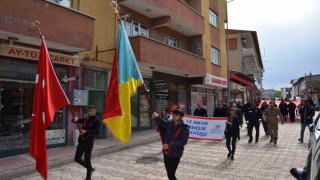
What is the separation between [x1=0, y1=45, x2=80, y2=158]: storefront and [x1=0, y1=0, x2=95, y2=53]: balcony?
1.52ft

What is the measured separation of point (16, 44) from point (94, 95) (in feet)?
14.2

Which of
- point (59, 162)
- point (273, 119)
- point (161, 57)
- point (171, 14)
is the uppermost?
point (171, 14)

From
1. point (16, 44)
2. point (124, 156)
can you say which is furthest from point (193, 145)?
point (16, 44)

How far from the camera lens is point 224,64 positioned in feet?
77.6

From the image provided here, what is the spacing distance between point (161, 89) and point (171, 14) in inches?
175

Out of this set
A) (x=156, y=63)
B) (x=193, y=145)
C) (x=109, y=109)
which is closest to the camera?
(x=109, y=109)

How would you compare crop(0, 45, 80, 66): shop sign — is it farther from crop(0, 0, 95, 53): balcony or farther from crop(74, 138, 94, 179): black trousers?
crop(74, 138, 94, 179): black trousers

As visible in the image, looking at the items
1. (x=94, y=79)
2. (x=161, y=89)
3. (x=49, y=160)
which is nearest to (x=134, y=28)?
(x=161, y=89)

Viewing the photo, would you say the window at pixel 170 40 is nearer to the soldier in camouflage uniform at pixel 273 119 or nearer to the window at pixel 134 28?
the window at pixel 134 28

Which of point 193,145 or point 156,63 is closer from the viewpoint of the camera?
point 193,145

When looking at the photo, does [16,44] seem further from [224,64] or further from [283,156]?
[224,64]

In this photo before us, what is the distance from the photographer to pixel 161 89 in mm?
14445

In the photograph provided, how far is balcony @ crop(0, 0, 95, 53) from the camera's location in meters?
6.96

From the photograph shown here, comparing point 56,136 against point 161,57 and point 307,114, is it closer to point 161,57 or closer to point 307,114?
point 161,57
